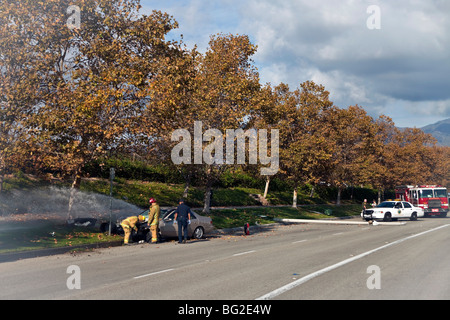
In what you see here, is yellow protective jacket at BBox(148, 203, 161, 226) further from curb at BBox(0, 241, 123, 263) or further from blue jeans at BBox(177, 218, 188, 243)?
curb at BBox(0, 241, 123, 263)

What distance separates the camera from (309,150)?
36.7m

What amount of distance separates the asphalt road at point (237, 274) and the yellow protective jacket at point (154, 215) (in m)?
1.54

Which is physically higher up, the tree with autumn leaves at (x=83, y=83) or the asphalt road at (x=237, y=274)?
the tree with autumn leaves at (x=83, y=83)

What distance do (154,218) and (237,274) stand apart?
745cm

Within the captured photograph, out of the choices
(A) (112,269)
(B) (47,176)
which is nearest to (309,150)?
(B) (47,176)

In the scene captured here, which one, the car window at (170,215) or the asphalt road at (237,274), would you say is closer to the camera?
the asphalt road at (237,274)

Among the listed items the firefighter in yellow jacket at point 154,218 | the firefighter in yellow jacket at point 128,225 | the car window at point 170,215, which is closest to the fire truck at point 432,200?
the car window at point 170,215

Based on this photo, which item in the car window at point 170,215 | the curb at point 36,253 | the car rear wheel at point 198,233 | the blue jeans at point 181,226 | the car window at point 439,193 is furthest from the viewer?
the car window at point 439,193

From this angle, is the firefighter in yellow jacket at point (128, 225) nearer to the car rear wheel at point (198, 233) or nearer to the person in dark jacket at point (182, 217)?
the person in dark jacket at point (182, 217)

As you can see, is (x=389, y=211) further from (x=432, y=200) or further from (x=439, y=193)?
(x=439, y=193)

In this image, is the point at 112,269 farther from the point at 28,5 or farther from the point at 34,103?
the point at 28,5

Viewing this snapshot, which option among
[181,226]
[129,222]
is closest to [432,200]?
[181,226]

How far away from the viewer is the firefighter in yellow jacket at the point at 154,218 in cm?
1636
